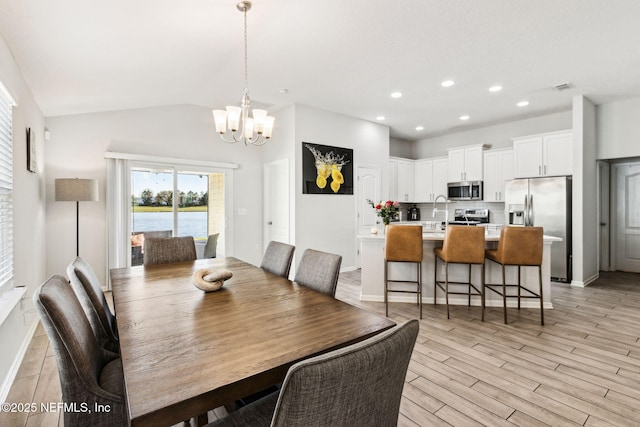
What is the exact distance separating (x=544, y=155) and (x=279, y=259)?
4988 millimetres

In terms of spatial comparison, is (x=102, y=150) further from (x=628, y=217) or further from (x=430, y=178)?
(x=628, y=217)

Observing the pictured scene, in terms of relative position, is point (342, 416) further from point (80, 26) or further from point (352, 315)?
point (80, 26)

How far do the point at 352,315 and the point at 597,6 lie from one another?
311cm

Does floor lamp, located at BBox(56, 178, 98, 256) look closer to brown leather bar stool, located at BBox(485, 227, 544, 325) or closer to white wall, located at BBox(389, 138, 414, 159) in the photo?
brown leather bar stool, located at BBox(485, 227, 544, 325)

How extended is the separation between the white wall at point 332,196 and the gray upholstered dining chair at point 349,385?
407 centimetres

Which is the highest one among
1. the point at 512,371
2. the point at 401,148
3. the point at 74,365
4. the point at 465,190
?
the point at 401,148

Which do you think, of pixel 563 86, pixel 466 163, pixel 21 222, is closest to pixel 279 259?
pixel 21 222

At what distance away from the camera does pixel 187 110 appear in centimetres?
494

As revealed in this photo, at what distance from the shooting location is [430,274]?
12.6ft

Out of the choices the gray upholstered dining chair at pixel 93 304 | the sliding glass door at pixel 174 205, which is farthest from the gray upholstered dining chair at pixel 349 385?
the sliding glass door at pixel 174 205

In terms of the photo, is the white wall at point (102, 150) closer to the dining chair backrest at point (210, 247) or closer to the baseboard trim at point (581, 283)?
the dining chair backrest at point (210, 247)

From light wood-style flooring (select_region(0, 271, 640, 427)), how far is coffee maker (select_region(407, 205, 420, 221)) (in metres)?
3.77

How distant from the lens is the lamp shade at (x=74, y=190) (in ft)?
11.8

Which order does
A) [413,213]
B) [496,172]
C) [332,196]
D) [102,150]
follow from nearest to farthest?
[102,150] → [332,196] → [496,172] → [413,213]
